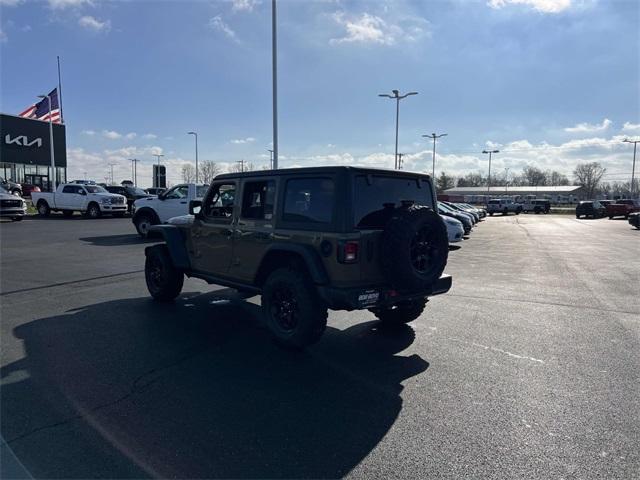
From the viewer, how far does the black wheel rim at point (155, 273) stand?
7.43 m

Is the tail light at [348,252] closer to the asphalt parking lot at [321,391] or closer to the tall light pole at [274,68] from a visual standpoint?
the asphalt parking lot at [321,391]

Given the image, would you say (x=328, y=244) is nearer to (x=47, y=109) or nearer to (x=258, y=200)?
(x=258, y=200)

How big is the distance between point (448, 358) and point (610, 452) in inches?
78.3

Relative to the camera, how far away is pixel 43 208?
27906mm

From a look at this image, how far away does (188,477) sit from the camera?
114 inches

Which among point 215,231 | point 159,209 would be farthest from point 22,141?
point 215,231

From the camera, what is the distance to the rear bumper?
4.72 m

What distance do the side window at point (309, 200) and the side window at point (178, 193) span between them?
13191 millimetres

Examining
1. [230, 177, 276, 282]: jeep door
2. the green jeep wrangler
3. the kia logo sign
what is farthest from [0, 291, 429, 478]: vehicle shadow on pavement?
the kia logo sign

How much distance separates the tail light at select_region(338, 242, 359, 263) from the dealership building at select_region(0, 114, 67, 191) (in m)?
56.4

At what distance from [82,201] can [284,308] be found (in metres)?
24.8

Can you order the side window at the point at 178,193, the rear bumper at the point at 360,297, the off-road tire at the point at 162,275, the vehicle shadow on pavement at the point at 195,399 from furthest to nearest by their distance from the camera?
1. the side window at the point at 178,193
2. the off-road tire at the point at 162,275
3. the rear bumper at the point at 360,297
4. the vehicle shadow on pavement at the point at 195,399

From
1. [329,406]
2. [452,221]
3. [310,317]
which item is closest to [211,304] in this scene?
[310,317]

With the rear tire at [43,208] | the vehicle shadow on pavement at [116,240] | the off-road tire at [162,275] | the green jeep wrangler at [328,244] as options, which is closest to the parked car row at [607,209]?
the vehicle shadow on pavement at [116,240]
